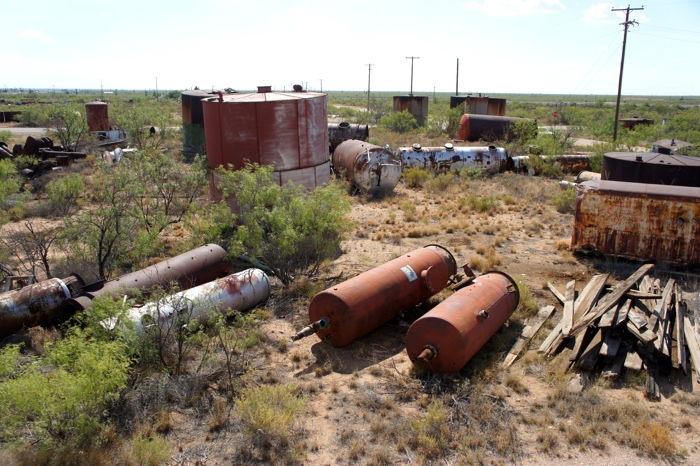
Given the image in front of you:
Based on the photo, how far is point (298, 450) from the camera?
5.12 meters

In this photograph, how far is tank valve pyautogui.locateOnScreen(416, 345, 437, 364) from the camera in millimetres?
6172

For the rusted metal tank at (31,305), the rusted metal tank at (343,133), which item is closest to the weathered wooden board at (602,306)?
the rusted metal tank at (31,305)

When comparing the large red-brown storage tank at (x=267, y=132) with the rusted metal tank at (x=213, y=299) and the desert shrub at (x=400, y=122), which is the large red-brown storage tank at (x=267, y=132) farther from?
the desert shrub at (x=400, y=122)

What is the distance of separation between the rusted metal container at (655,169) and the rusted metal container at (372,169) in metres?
6.29

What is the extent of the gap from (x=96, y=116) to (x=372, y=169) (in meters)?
17.4

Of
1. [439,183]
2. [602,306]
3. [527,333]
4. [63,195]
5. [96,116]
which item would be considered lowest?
[527,333]

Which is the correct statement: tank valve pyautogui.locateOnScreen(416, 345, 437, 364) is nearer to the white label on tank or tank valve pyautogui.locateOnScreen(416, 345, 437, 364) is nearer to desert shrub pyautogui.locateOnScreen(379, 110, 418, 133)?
the white label on tank

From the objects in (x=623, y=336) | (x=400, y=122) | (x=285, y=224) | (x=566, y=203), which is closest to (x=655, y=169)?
(x=566, y=203)

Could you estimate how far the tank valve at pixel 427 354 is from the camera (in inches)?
243

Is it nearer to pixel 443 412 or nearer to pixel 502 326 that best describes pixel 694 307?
pixel 502 326

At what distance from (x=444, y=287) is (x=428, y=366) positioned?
2.34 meters

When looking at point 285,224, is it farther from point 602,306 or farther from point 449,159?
point 449,159

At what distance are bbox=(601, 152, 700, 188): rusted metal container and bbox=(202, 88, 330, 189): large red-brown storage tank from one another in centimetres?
752

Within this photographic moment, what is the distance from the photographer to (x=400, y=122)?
104 feet
